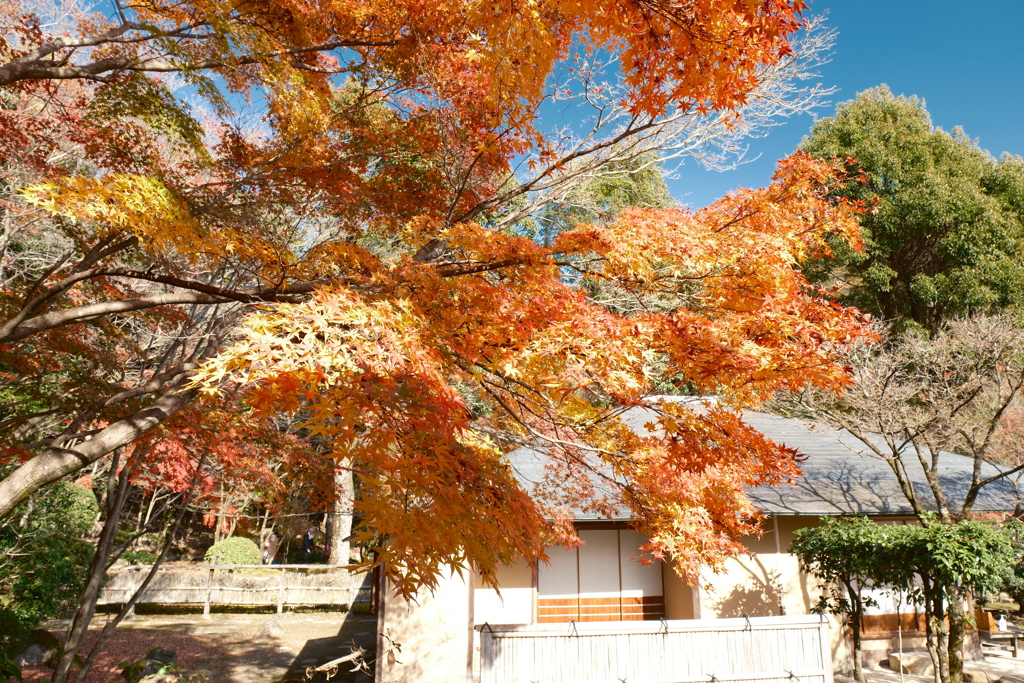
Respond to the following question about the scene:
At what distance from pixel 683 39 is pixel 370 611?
619 inches

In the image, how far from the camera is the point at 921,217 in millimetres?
16562

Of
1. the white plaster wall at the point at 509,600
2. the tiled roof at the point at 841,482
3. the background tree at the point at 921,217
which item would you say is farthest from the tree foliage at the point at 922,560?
the background tree at the point at 921,217

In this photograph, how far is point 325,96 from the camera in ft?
23.5

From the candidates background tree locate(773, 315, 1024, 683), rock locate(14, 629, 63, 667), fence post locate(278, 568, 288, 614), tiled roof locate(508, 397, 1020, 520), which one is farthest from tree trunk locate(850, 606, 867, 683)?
fence post locate(278, 568, 288, 614)

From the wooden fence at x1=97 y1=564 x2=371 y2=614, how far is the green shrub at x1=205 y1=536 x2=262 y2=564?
0.72m

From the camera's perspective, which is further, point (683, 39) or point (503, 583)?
point (503, 583)

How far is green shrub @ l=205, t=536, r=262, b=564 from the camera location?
16484mm

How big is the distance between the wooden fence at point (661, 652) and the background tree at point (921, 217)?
480 inches

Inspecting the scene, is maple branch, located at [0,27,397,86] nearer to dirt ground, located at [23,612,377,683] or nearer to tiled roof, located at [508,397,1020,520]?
tiled roof, located at [508,397,1020,520]

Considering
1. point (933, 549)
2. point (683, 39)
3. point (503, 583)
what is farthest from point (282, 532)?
point (683, 39)

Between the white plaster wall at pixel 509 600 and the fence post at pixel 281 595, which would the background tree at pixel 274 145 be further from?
the fence post at pixel 281 595

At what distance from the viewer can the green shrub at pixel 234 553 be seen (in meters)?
16.5

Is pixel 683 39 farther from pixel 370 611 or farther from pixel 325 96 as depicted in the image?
pixel 370 611

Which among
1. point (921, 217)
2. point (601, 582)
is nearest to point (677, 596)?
point (601, 582)
